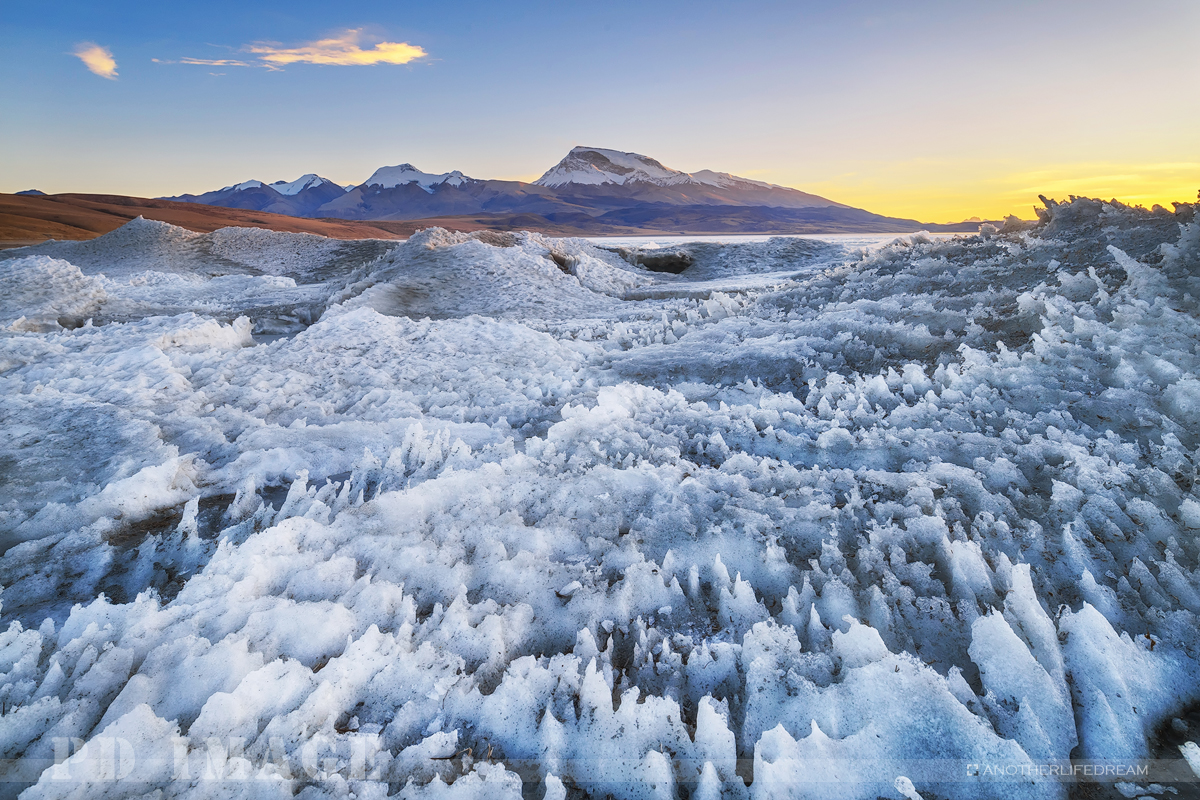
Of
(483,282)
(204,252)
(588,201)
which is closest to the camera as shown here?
(483,282)

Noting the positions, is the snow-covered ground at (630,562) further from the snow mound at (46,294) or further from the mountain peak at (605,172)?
the mountain peak at (605,172)

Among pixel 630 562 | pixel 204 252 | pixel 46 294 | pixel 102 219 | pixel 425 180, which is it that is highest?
pixel 425 180

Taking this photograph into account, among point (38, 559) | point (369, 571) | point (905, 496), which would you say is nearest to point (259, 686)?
point (369, 571)

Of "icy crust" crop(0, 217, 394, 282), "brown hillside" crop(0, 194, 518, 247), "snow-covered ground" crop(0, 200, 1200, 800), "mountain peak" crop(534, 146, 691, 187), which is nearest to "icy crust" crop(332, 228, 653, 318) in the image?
"snow-covered ground" crop(0, 200, 1200, 800)

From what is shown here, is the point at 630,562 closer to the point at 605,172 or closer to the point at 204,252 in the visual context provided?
the point at 204,252

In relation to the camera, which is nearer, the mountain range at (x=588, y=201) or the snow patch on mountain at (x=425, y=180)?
the mountain range at (x=588, y=201)

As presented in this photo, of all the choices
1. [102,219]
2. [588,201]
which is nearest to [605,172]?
[588,201]

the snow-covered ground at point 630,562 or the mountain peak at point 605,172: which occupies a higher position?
the mountain peak at point 605,172

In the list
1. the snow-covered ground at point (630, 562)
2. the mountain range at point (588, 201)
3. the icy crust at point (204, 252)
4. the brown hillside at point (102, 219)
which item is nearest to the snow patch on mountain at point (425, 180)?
the mountain range at point (588, 201)

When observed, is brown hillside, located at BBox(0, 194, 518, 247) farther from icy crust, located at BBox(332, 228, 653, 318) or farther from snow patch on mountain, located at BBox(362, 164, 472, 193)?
snow patch on mountain, located at BBox(362, 164, 472, 193)

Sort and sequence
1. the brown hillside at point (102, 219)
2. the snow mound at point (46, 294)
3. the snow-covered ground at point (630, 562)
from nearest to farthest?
1. the snow-covered ground at point (630, 562)
2. the snow mound at point (46, 294)
3. the brown hillside at point (102, 219)
